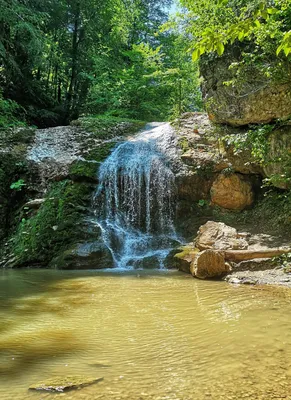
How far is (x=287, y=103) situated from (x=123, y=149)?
18.3 ft

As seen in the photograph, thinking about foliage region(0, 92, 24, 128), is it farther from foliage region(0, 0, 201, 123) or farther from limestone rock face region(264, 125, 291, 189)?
limestone rock face region(264, 125, 291, 189)

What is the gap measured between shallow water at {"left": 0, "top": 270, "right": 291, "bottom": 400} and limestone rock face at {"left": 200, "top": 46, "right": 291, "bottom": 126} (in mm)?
5169

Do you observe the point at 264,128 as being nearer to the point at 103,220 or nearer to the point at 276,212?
the point at 276,212

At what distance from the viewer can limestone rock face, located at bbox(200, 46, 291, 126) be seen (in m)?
8.50

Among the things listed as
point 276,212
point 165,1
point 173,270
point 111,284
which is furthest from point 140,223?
point 165,1

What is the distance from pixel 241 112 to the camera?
30.8ft

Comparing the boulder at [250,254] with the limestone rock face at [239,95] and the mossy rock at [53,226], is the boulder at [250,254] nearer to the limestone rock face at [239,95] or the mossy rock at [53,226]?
the limestone rock face at [239,95]

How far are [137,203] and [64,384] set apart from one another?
27.5 ft

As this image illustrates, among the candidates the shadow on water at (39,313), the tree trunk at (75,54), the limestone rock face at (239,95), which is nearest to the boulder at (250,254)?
the shadow on water at (39,313)

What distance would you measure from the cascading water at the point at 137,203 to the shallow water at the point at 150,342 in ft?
12.6

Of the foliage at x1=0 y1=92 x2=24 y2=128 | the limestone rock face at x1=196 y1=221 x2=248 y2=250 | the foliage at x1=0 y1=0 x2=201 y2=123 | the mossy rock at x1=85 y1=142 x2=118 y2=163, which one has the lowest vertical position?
the limestone rock face at x1=196 y1=221 x2=248 y2=250

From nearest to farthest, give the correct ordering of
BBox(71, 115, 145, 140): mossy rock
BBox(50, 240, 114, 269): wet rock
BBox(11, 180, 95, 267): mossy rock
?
1. BBox(50, 240, 114, 269): wet rock
2. BBox(11, 180, 95, 267): mossy rock
3. BBox(71, 115, 145, 140): mossy rock

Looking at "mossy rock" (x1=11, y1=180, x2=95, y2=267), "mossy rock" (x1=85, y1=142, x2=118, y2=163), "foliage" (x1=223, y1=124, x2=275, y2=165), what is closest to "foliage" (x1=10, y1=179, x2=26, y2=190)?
"mossy rock" (x1=11, y1=180, x2=95, y2=267)

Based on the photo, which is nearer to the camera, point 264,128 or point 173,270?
point 173,270
